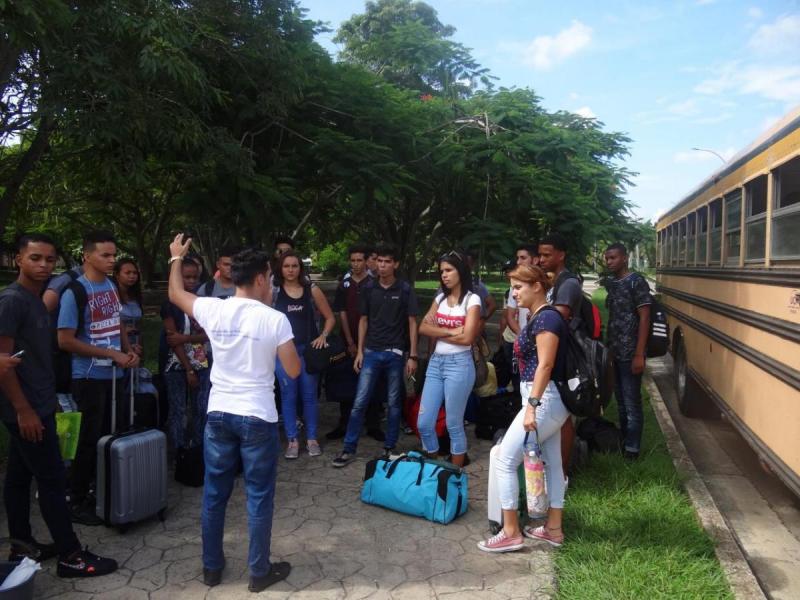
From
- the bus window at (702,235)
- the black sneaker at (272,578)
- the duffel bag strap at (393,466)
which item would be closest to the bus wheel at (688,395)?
the bus window at (702,235)

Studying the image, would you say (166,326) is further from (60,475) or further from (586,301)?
(586,301)

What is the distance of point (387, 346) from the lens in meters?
5.05

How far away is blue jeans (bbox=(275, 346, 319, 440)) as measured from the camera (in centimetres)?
507

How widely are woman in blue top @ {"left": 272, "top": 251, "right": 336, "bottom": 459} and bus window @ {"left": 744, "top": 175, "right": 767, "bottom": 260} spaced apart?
3.19 m

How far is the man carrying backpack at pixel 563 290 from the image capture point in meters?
4.31

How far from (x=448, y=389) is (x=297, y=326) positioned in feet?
4.43

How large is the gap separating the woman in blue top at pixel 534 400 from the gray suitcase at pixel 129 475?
1957mm

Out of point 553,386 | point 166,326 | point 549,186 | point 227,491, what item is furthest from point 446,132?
point 227,491

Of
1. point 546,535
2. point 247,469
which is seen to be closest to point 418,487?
point 546,535

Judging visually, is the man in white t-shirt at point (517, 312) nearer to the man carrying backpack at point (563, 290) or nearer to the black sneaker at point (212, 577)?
the man carrying backpack at point (563, 290)

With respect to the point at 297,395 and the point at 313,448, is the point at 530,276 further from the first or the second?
the point at 313,448

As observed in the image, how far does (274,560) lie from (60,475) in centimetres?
118

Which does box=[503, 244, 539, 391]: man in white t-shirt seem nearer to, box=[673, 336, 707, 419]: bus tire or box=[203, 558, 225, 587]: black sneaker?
box=[673, 336, 707, 419]: bus tire

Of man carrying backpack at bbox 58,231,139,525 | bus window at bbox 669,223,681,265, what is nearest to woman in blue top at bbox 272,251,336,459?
man carrying backpack at bbox 58,231,139,525
